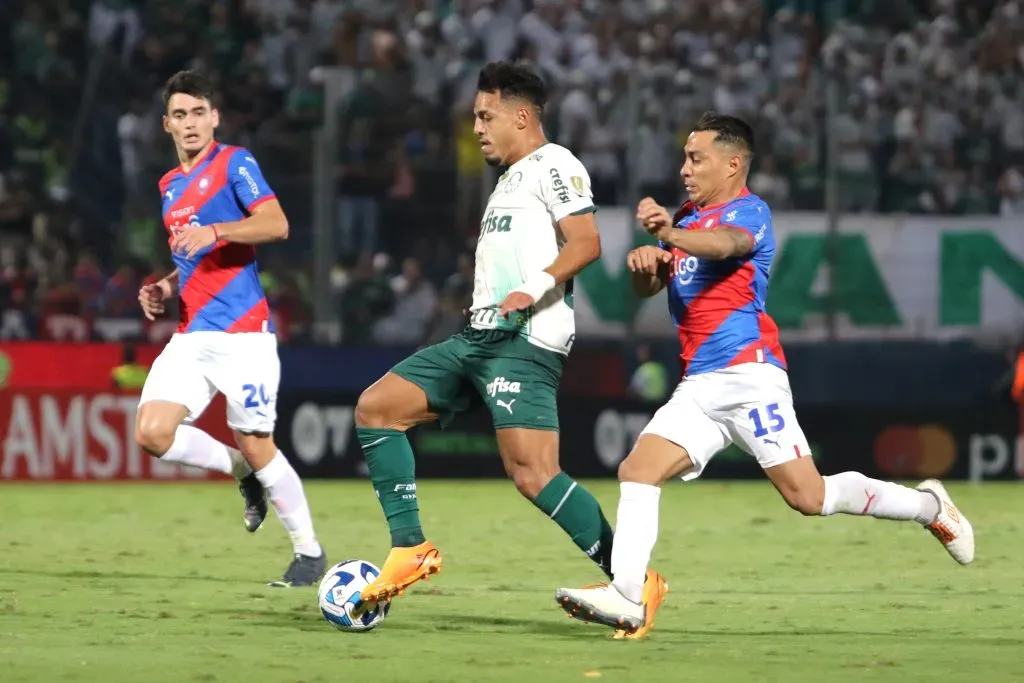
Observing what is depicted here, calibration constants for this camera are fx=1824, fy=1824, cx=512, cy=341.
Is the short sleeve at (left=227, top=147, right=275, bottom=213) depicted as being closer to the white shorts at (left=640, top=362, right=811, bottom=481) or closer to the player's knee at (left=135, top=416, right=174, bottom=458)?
the player's knee at (left=135, top=416, right=174, bottom=458)

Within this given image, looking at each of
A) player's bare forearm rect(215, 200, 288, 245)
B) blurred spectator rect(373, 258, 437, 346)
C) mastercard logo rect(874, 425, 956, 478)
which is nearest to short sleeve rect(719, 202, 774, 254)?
player's bare forearm rect(215, 200, 288, 245)

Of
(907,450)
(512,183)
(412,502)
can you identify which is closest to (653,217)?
(512,183)

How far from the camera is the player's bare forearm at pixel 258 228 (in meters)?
8.30

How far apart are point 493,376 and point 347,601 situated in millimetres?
1068

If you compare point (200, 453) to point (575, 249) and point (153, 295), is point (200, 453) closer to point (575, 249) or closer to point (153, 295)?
point (153, 295)

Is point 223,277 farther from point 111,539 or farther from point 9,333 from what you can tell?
point 9,333

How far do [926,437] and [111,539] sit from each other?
857cm

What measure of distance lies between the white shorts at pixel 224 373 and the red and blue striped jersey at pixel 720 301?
2341 millimetres

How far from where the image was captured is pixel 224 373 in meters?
8.84

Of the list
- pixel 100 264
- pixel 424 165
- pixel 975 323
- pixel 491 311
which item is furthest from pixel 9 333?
pixel 491 311

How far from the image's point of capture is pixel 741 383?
23.9ft

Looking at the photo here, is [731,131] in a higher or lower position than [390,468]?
higher

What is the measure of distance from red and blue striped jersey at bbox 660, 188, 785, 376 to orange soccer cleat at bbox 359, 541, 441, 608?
50.8 inches

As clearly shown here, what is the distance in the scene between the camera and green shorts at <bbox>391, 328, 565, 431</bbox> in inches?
287
